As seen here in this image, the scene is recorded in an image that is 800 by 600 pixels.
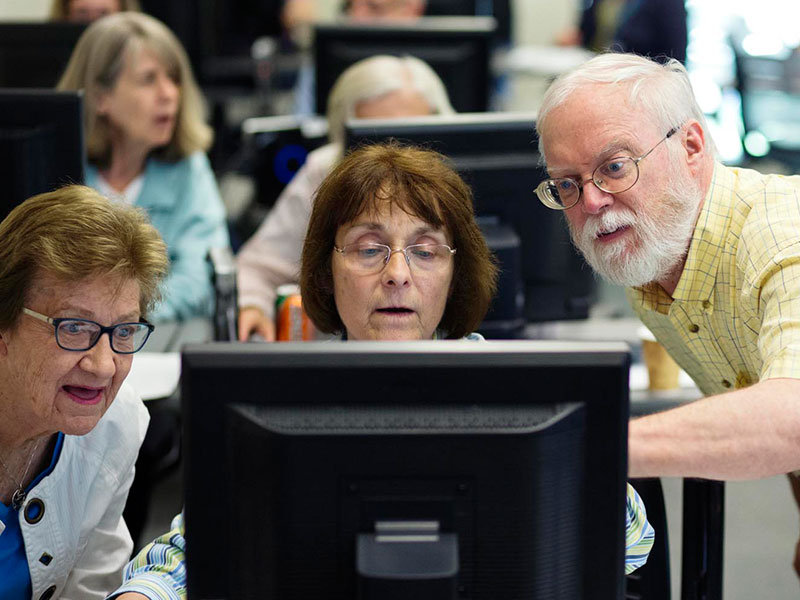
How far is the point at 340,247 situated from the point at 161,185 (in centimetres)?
172

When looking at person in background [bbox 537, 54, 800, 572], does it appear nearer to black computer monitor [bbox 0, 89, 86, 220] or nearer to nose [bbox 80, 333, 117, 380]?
nose [bbox 80, 333, 117, 380]

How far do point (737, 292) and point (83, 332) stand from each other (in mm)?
1028

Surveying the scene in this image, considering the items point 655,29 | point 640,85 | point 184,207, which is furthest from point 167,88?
point 655,29

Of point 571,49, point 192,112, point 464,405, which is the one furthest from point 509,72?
point 464,405

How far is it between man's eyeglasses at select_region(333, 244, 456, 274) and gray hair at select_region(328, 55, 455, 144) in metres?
1.61

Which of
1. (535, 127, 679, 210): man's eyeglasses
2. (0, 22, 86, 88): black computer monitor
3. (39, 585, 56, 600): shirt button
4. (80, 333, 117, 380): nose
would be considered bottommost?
(39, 585, 56, 600): shirt button

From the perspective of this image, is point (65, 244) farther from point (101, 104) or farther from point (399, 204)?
point (101, 104)

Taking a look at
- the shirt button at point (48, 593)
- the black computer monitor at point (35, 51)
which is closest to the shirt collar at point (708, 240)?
the shirt button at point (48, 593)

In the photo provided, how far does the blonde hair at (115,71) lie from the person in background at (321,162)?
1.27 ft

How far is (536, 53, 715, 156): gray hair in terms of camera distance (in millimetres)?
1788

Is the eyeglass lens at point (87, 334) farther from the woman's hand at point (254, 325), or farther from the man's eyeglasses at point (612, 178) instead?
the woman's hand at point (254, 325)

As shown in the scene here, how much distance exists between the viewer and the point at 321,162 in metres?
3.23

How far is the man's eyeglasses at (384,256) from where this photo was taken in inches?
68.3

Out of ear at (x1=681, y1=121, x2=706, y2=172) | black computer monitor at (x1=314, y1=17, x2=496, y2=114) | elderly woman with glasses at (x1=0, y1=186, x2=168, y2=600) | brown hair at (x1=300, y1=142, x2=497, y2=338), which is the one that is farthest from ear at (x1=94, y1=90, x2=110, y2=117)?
ear at (x1=681, y1=121, x2=706, y2=172)
